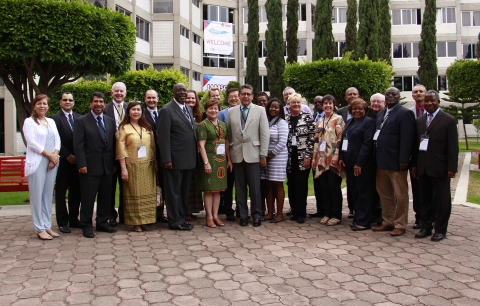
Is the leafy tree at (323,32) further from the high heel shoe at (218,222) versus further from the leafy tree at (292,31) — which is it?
the high heel shoe at (218,222)

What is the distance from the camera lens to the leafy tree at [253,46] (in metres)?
33.8

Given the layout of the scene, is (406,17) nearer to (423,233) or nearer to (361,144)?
(361,144)

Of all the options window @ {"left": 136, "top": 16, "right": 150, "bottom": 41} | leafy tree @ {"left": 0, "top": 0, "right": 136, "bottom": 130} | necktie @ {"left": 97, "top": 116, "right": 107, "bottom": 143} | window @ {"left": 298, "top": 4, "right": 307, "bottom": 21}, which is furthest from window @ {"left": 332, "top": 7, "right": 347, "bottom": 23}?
necktie @ {"left": 97, "top": 116, "right": 107, "bottom": 143}

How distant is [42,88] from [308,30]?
32.6 m

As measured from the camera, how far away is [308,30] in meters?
39.4

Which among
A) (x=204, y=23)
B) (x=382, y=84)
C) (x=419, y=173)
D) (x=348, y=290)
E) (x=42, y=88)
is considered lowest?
(x=348, y=290)

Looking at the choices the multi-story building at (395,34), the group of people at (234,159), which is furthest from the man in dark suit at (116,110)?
the multi-story building at (395,34)

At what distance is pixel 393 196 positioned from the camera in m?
6.80

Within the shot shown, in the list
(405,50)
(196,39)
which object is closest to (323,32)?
(196,39)

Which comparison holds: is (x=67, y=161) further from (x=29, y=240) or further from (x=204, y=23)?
(x=204, y=23)

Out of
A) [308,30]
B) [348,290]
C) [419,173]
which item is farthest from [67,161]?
[308,30]

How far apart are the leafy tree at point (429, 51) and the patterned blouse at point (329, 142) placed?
101 ft

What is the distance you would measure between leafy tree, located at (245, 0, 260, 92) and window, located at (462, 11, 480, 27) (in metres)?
19.9

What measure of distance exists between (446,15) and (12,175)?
40608 mm
